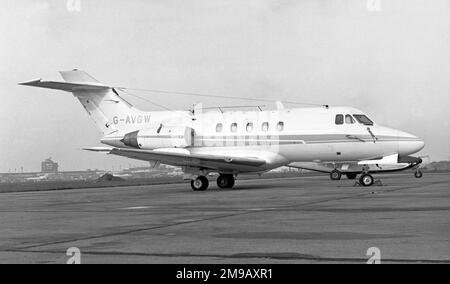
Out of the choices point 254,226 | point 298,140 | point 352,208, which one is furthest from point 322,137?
point 254,226

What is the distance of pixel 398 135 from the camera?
28.2 meters

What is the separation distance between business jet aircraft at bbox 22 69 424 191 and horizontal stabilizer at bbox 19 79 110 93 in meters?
0.05

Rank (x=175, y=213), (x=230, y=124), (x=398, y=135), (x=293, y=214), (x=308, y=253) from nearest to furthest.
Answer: (x=308, y=253), (x=293, y=214), (x=175, y=213), (x=398, y=135), (x=230, y=124)

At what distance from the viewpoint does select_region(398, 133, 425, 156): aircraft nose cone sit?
28078mm

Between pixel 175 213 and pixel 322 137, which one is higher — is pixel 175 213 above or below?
below

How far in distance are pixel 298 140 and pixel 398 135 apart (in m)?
4.47

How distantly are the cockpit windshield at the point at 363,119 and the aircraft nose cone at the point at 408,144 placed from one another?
1558 mm

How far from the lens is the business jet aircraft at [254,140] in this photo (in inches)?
1109

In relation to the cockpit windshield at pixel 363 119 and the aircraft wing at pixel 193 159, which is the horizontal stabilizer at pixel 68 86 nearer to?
the aircraft wing at pixel 193 159

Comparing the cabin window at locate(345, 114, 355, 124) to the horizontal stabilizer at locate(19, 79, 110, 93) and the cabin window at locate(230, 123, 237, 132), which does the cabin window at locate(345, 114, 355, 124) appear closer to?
the cabin window at locate(230, 123, 237, 132)

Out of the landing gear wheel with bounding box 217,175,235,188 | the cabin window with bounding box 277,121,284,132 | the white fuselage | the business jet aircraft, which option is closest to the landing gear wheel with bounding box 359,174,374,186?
the business jet aircraft
